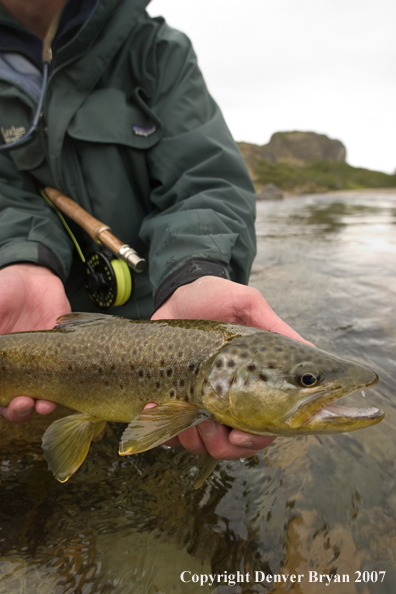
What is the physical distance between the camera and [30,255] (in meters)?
3.17

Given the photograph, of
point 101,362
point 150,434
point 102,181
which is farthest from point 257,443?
point 102,181

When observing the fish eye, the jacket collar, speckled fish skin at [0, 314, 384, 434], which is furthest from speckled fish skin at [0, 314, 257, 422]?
the jacket collar

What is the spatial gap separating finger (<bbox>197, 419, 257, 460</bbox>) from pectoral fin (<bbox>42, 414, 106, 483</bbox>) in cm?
74

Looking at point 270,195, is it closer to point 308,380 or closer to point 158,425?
point 308,380

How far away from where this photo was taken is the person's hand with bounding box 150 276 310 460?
2.05 meters

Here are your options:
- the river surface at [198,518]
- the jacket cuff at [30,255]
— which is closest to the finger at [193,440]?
the river surface at [198,518]

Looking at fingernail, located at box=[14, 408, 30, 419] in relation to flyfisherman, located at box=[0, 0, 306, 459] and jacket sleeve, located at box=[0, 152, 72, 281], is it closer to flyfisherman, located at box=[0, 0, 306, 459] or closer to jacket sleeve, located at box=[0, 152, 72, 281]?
flyfisherman, located at box=[0, 0, 306, 459]

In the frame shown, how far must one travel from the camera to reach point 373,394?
3346mm

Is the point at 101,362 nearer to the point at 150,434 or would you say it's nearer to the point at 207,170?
the point at 150,434

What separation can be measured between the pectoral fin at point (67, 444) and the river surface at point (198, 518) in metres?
0.23

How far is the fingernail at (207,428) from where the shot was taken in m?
2.07

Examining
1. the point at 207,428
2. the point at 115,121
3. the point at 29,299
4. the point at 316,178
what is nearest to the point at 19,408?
the point at 29,299

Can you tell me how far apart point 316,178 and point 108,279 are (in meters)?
73.0

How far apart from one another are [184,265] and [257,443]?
129 centimetres
